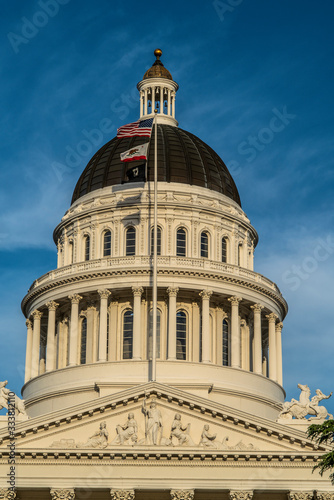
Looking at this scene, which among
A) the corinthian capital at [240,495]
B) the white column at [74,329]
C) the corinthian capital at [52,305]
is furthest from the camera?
the corinthian capital at [52,305]

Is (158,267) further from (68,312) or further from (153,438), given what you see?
(153,438)

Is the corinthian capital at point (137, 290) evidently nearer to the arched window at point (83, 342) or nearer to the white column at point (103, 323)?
the white column at point (103, 323)

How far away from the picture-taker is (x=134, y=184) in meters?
76.9

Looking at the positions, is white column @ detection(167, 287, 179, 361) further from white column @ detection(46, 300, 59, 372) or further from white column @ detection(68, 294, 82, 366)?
white column @ detection(46, 300, 59, 372)

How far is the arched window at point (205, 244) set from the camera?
249ft

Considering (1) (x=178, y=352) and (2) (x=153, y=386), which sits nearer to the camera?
(2) (x=153, y=386)

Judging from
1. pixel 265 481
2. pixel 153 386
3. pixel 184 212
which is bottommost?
pixel 265 481

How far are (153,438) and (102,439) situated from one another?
2336mm

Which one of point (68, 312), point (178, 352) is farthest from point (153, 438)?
point (68, 312)

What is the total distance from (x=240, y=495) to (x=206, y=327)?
18462 millimetres

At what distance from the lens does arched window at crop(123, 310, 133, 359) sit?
71.4 m

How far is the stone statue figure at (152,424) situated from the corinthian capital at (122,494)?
2412mm

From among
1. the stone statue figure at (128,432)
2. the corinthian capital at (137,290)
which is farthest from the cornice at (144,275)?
the stone statue figure at (128,432)

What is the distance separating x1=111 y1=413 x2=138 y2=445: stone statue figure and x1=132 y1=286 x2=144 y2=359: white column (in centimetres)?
1497
